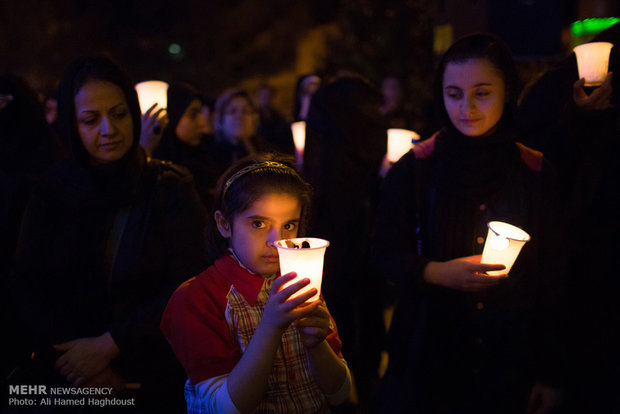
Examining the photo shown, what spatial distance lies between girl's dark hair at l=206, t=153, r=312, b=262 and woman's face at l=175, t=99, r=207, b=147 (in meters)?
2.08

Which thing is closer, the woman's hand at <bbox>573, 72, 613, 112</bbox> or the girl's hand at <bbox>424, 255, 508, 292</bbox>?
the girl's hand at <bbox>424, 255, 508, 292</bbox>

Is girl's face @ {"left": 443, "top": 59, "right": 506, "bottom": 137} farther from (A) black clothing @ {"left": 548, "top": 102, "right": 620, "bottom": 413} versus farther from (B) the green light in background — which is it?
(B) the green light in background

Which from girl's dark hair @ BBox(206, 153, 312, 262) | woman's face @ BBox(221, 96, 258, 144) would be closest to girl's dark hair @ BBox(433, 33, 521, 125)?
girl's dark hair @ BBox(206, 153, 312, 262)

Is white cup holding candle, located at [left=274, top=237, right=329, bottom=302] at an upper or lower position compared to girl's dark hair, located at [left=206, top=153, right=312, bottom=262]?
lower

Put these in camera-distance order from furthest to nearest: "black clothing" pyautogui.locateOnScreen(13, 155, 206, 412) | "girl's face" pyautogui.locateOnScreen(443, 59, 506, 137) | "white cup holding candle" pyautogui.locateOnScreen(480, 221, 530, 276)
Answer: "black clothing" pyautogui.locateOnScreen(13, 155, 206, 412), "girl's face" pyautogui.locateOnScreen(443, 59, 506, 137), "white cup holding candle" pyautogui.locateOnScreen(480, 221, 530, 276)

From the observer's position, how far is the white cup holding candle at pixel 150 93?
3.91 m

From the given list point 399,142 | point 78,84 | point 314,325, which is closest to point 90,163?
point 78,84

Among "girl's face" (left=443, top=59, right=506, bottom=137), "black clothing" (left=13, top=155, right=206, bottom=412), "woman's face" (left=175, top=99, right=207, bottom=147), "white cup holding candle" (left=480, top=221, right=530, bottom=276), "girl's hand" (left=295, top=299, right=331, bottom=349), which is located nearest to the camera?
"girl's hand" (left=295, top=299, right=331, bottom=349)

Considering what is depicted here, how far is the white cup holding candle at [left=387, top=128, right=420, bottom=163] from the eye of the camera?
4367 mm

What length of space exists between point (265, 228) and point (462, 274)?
2.91 feet

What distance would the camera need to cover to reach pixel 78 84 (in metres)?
2.48

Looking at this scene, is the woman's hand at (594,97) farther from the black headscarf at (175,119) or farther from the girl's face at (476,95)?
the black headscarf at (175,119)

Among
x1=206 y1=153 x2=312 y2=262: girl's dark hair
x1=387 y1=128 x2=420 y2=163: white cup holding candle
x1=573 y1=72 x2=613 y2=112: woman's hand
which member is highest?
x1=573 y1=72 x2=613 y2=112: woman's hand

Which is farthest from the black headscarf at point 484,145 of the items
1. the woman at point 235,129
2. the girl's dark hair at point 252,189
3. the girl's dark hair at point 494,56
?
the woman at point 235,129
